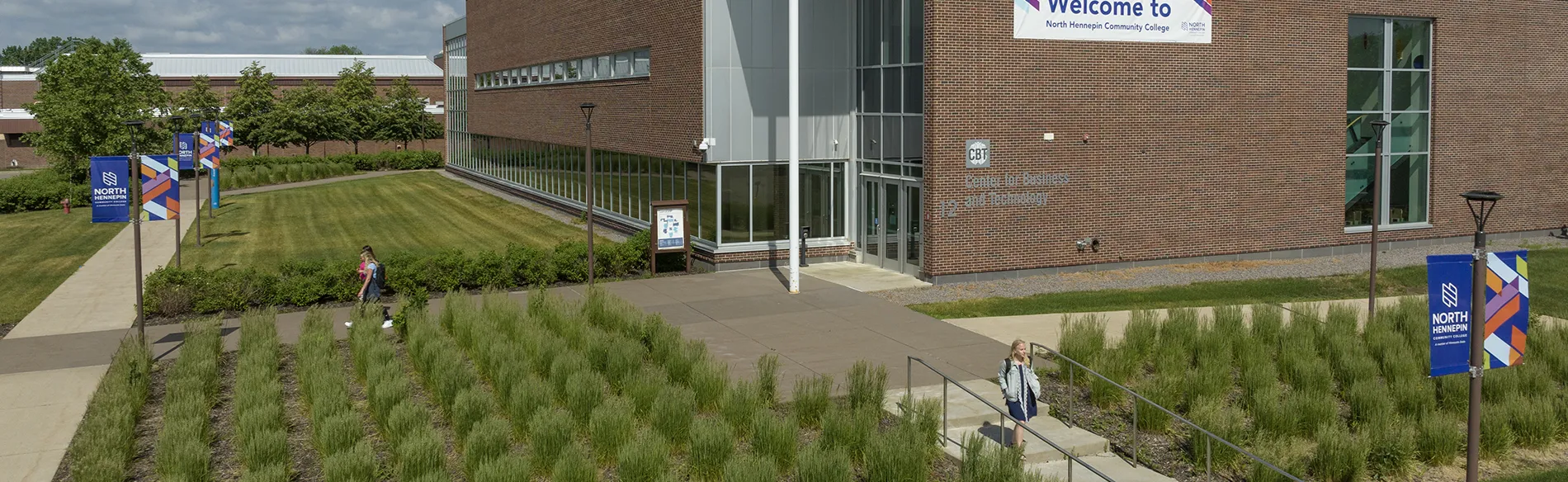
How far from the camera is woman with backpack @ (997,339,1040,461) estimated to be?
1316 cm

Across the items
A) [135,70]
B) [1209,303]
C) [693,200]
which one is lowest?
[1209,303]

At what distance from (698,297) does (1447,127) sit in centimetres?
1846

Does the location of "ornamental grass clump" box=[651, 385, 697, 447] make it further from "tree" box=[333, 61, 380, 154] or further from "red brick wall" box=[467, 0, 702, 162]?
"tree" box=[333, 61, 380, 154]

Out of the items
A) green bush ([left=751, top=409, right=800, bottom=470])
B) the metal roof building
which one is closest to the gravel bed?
green bush ([left=751, top=409, right=800, bottom=470])

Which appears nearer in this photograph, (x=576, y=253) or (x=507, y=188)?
(x=576, y=253)

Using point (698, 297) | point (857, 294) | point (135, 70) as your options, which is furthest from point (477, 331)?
point (135, 70)

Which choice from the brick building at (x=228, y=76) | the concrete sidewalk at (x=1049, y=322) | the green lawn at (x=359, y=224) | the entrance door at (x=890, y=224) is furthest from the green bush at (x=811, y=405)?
the brick building at (x=228, y=76)

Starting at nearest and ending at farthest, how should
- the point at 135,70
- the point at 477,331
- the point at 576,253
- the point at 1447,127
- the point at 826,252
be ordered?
the point at 477,331
the point at 576,253
the point at 826,252
the point at 1447,127
the point at 135,70

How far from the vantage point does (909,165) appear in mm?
26094

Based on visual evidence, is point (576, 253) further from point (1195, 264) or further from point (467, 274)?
point (1195, 264)

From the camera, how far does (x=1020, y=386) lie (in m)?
13.2

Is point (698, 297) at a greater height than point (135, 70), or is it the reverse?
point (135, 70)

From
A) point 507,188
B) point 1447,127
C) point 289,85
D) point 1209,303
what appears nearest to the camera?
point 1209,303

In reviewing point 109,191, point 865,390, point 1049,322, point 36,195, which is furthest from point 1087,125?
point 36,195
